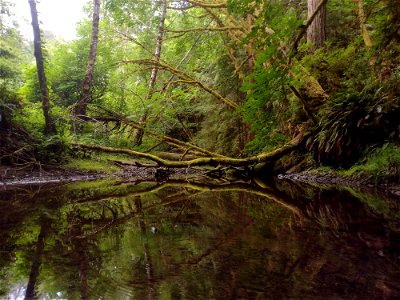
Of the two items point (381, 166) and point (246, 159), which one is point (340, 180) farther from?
point (246, 159)

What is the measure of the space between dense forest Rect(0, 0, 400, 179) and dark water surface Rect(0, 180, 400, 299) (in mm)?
2510

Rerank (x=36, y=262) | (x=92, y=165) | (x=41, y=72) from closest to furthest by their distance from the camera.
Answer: (x=36, y=262) < (x=41, y=72) < (x=92, y=165)

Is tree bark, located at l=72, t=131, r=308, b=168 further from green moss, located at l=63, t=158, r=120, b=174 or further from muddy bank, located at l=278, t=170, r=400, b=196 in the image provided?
green moss, located at l=63, t=158, r=120, b=174

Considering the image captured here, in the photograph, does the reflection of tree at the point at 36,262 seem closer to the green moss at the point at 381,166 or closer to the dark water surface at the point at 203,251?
the dark water surface at the point at 203,251

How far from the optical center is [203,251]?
8.12ft

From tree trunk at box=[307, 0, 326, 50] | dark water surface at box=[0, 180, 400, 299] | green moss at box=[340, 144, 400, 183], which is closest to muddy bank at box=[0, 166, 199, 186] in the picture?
dark water surface at box=[0, 180, 400, 299]

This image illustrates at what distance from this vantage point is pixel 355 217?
11.6 feet

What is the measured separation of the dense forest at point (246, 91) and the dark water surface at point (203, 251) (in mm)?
2510

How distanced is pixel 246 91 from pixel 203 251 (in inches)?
233

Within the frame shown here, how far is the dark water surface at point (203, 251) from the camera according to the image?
1.78 metres

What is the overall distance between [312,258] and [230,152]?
11.0 metres

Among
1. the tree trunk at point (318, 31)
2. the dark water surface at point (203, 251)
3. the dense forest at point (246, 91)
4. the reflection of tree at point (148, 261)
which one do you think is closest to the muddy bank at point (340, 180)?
the dense forest at point (246, 91)

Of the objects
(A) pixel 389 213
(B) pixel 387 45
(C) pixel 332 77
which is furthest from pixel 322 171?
(A) pixel 389 213

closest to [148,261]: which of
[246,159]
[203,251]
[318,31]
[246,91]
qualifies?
[203,251]
